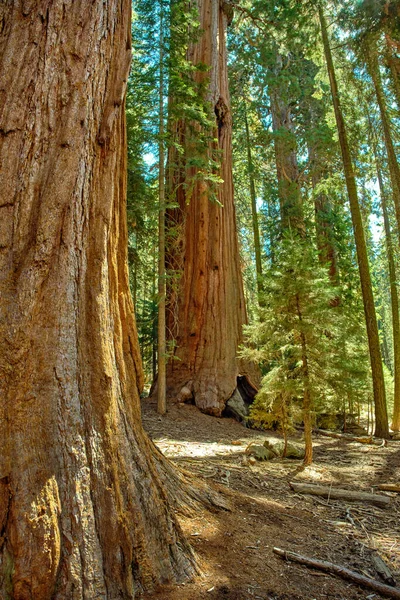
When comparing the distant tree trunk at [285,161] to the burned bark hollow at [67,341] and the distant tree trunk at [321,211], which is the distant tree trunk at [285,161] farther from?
the burned bark hollow at [67,341]

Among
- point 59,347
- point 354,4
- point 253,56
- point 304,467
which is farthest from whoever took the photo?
point 253,56

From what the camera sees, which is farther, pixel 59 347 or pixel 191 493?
pixel 191 493

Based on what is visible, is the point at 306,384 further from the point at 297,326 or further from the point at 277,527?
the point at 277,527

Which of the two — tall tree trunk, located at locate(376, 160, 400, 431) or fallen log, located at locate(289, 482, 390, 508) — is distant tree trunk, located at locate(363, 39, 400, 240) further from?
fallen log, located at locate(289, 482, 390, 508)

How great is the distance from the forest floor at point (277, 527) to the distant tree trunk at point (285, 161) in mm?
9754

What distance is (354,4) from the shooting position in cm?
1124

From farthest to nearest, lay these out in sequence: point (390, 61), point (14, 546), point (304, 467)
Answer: point (390, 61)
point (304, 467)
point (14, 546)

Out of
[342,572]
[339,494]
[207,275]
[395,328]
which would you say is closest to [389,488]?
[339,494]

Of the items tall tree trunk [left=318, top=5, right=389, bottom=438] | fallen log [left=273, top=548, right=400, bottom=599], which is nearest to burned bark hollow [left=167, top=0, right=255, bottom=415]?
tall tree trunk [left=318, top=5, right=389, bottom=438]

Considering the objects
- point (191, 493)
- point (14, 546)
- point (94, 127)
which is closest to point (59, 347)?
point (14, 546)

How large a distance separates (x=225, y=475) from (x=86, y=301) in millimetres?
3556

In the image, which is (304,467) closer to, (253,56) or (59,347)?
(59,347)

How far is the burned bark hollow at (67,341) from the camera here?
6.87 feet

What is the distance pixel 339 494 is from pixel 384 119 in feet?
32.4
